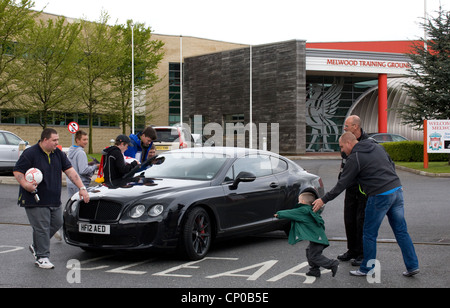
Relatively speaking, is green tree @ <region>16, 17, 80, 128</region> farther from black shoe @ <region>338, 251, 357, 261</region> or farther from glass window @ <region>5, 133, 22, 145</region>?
black shoe @ <region>338, 251, 357, 261</region>

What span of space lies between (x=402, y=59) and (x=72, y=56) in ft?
77.5

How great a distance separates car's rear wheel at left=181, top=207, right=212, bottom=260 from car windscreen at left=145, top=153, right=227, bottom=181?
729mm

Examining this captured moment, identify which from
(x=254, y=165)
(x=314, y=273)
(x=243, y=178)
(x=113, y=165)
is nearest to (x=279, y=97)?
(x=254, y=165)

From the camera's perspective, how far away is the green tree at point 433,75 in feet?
79.2

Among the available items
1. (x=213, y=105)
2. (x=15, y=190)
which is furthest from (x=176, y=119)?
(x=15, y=190)

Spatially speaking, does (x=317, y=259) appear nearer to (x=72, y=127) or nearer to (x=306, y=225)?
(x=306, y=225)

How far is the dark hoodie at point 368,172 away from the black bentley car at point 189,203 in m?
1.80

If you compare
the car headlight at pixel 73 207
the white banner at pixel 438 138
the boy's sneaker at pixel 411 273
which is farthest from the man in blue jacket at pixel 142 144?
the white banner at pixel 438 138

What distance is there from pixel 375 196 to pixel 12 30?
23.8 m

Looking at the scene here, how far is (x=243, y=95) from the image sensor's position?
142 feet
